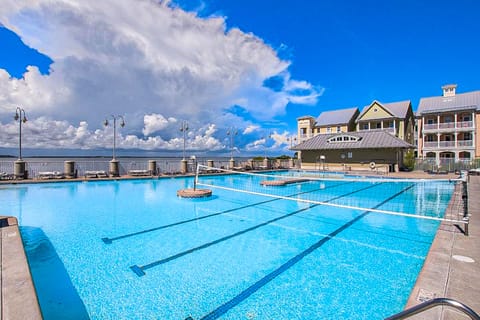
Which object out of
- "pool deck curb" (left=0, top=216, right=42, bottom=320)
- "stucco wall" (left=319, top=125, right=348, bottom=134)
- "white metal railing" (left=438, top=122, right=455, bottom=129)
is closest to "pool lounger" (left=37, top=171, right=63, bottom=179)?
"pool deck curb" (left=0, top=216, right=42, bottom=320)

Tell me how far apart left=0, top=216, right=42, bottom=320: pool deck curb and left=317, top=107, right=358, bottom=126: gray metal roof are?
42870 millimetres

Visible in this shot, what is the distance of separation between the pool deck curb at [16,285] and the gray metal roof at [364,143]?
106 feet

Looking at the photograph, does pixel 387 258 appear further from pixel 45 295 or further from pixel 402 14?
pixel 402 14

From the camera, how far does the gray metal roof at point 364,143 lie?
28.2 metres

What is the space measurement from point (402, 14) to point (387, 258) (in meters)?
17.2

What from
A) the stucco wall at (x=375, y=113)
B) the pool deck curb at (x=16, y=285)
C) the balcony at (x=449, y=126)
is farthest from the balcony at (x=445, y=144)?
the pool deck curb at (x=16, y=285)

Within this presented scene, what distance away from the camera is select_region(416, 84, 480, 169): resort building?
3138 cm

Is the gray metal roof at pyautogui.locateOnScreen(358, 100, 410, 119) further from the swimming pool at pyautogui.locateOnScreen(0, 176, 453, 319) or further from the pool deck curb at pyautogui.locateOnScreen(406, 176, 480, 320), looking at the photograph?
the pool deck curb at pyautogui.locateOnScreen(406, 176, 480, 320)

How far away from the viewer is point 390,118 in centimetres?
3478

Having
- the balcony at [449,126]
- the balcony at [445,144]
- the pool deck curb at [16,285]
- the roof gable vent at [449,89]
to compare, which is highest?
the roof gable vent at [449,89]

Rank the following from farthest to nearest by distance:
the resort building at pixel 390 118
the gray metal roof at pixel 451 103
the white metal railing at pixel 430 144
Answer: the resort building at pixel 390 118 → the white metal railing at pixel 430 144 → the gray metal roof at pixel 451 103

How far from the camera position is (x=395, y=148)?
28.6 m

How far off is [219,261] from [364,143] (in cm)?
3024

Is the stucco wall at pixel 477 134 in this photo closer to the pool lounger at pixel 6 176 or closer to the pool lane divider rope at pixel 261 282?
the pool lane divider rope at pixel 261 282
